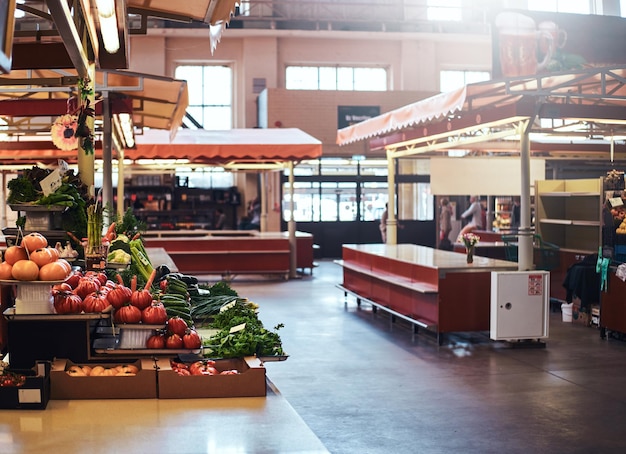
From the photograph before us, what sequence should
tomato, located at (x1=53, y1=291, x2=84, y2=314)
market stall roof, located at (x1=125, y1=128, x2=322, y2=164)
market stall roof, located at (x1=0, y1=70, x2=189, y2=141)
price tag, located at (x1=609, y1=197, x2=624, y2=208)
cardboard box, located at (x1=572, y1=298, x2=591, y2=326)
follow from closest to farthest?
tomato, located at (x1=53, y1=291, x2=84, y2=314), market stall roof, located at (x1=0, y1=70, x2=189, y2=141), price tag, located at (x1=609, y1=197, x2=624, y2=208), cardboard box, located at (x1=572, y1=298, x2=591, y2=326), market stall roof, located at (x1=125, y1=128, x2=322, y2=164)

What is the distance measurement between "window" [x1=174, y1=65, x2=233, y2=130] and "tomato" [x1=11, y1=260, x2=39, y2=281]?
19995mm

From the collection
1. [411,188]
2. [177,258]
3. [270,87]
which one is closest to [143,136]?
[177,258]

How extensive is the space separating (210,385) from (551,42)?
251 inches

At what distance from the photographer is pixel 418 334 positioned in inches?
400

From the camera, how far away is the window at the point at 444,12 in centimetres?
2395

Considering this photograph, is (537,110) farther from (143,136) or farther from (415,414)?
(143,136)

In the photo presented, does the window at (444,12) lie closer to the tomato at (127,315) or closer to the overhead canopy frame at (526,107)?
the overhead canopy frame at (526,107)

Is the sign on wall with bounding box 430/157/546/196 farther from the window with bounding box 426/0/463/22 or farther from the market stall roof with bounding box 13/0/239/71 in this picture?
the window with bounding box 426/0/463/22

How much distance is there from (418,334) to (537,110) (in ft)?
9.62

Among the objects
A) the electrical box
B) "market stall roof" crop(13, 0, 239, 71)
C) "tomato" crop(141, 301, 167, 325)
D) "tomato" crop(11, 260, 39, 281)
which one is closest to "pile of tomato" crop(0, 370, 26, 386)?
"tomato" crop(11, 260, 39, 281)

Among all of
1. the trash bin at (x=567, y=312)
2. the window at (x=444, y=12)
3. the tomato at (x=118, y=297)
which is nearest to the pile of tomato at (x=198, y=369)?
the tomato at (x=118, y=297)

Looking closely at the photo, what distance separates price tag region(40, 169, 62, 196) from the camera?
532 cm

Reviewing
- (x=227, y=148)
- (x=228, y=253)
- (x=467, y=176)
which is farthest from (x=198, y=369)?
(x=228, y=253)

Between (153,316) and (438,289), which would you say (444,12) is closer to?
(438,289)
